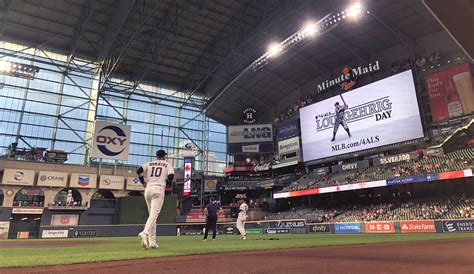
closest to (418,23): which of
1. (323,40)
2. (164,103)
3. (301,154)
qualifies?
(323,40)

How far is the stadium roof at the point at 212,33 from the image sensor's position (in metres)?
29.8

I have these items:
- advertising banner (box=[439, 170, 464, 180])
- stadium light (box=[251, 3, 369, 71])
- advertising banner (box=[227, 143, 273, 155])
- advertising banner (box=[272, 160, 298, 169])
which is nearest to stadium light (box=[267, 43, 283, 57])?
stadium light (box=[251, 3, 369, 71])

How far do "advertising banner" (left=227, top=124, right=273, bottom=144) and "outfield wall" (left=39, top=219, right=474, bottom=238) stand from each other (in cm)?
1844

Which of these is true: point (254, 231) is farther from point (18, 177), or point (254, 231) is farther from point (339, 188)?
point (18, 177)

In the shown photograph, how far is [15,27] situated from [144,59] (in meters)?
13.6

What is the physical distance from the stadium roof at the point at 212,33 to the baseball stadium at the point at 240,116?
195 mm

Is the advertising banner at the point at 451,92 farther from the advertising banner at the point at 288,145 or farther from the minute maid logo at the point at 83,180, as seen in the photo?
the minute maid logo at the point at 83,180

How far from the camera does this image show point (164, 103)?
4791 centimetres

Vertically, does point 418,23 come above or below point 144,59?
below

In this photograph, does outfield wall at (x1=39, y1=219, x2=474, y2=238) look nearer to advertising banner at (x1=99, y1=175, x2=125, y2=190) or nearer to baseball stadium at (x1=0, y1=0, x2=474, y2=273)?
baseball stadium at (x1=0, y1=0, x2=474, y2=273)

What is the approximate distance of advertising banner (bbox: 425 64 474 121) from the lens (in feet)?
84.2

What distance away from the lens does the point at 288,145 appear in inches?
1567

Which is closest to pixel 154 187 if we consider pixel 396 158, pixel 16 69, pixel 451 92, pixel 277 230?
pixel 277 230

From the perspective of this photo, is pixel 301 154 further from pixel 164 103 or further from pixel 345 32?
pixel 164 103
